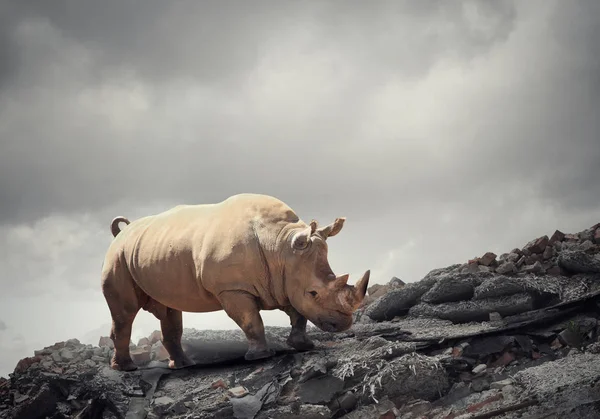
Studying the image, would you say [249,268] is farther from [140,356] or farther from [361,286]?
[140,356]

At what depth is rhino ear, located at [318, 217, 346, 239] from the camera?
24.3 feet

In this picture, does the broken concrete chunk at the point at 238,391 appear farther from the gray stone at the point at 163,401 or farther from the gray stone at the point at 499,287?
the gray stone at the point at 499,287

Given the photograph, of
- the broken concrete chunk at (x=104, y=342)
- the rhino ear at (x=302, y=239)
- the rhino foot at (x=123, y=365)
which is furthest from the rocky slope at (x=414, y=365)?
the rhino ear at (x=302, y=239)

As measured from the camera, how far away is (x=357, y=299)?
281 inches

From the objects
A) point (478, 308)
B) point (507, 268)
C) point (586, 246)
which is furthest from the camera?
point (586, 246)

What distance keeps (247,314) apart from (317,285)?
92 centimetres

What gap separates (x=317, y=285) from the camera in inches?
282

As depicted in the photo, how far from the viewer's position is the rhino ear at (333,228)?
7406 mm

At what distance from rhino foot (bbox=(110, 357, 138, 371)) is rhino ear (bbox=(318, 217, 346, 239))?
349 centimetres

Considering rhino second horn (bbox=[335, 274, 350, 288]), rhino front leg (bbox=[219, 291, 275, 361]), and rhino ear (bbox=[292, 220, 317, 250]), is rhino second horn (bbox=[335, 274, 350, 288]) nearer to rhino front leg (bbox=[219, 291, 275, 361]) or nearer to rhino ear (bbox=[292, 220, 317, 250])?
rhino ear (bbox=[292, 220, 317, 250])

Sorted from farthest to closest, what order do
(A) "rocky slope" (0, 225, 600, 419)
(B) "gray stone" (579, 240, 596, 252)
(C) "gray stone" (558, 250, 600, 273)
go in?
(B) "gray stone" (579, 240, 596, 252) → (C) "gray stone" (558, 250, 600, 273) → (A) "rocky slope" (0, 225, 600, 419)

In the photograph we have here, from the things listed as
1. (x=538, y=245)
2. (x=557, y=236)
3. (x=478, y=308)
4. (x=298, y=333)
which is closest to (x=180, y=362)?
(x=298, y=333)

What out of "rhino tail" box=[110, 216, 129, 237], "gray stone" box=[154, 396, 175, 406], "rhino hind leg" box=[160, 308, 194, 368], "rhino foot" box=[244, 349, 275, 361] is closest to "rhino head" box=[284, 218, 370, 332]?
"rhino foot" box=[244, 349, 275, 361]

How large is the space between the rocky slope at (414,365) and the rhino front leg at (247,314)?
26 cm
